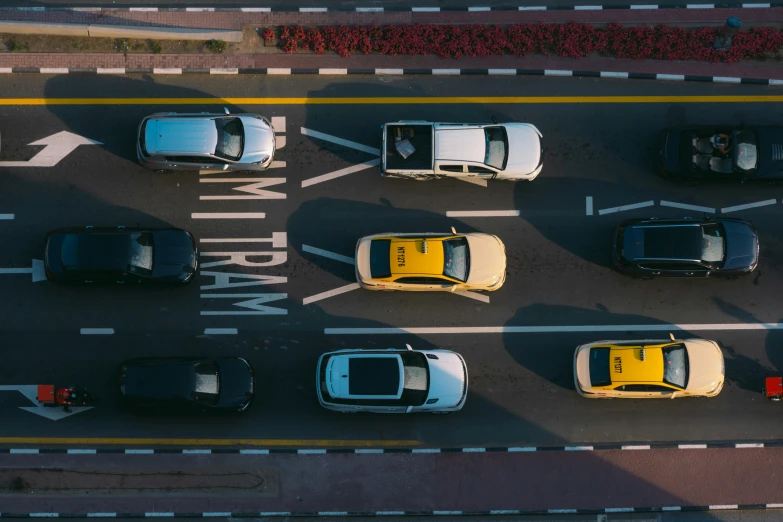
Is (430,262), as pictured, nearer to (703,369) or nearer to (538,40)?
(538,40)

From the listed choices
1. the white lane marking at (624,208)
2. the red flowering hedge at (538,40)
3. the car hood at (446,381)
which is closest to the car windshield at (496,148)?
the red flowering hedge at (538,40)

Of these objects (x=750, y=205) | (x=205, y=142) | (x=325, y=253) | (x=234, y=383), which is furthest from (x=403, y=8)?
(x=234, y=383)

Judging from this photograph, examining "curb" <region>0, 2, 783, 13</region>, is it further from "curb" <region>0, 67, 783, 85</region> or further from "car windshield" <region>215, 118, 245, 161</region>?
"car windshield" <region>215, 118, 245, 161</region>

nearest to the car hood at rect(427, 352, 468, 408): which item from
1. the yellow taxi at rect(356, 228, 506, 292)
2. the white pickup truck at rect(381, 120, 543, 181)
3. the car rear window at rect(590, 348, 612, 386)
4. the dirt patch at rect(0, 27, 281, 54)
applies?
the yellow taxi at rect(356, 228, 506, 292)

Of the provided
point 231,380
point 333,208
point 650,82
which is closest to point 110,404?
point 231,380

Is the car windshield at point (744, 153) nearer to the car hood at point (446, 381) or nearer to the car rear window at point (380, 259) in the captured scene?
the car hood at point (446, 381)

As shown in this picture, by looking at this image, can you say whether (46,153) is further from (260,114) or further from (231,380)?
(231,380)
